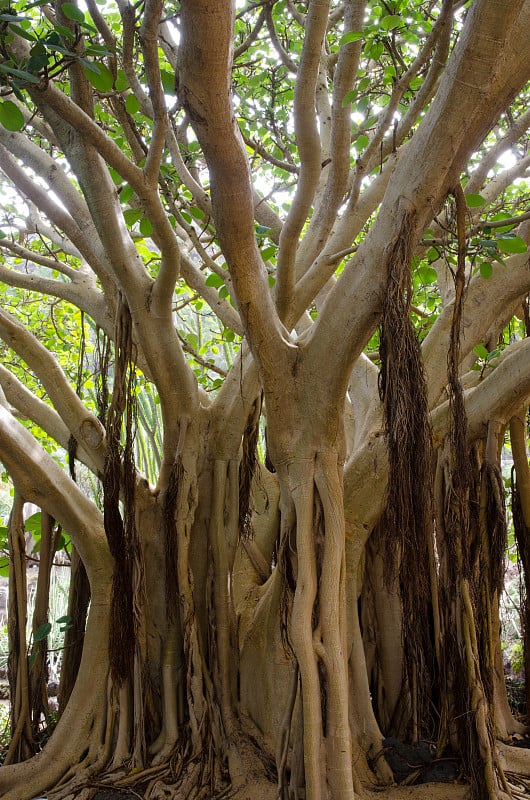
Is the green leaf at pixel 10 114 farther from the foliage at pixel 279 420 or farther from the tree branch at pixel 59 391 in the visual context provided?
the tree branch at pixel 59 391

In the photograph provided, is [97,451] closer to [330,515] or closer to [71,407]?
[71,407]

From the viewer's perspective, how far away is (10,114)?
215cm

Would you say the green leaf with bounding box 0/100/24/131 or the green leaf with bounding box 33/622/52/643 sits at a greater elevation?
the green leaf with bounding box 0/100/24/131

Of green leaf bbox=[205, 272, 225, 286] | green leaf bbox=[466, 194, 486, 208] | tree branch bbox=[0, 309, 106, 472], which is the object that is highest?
green leaf bbox=[205, 272, 225, 286]

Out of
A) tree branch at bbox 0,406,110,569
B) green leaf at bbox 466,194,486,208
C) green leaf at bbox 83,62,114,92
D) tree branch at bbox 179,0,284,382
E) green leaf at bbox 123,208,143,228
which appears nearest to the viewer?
tree branch at bbox 179,0,284,382

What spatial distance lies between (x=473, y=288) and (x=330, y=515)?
1.66 meters

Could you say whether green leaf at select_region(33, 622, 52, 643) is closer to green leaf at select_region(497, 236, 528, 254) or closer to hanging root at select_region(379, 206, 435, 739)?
hanging root at select_region(379, 206, 435, 739)

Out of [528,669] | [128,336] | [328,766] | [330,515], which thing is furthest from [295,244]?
[528,669]

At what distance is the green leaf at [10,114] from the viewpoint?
2.14 m

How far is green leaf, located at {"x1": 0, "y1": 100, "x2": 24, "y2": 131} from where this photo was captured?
2.14 meters

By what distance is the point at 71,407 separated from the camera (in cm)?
352

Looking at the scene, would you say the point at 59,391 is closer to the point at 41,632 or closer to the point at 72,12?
the point at 41,632

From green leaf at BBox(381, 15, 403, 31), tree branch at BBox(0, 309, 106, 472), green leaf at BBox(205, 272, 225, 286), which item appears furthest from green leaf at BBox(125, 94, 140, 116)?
tree branch at BBox(0, 309, 106, 472)

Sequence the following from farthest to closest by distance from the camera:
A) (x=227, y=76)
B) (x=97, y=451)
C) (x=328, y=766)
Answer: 1. (x=97, y=451)
2. (x=328, y=766)
3. (x=227, y=76)
